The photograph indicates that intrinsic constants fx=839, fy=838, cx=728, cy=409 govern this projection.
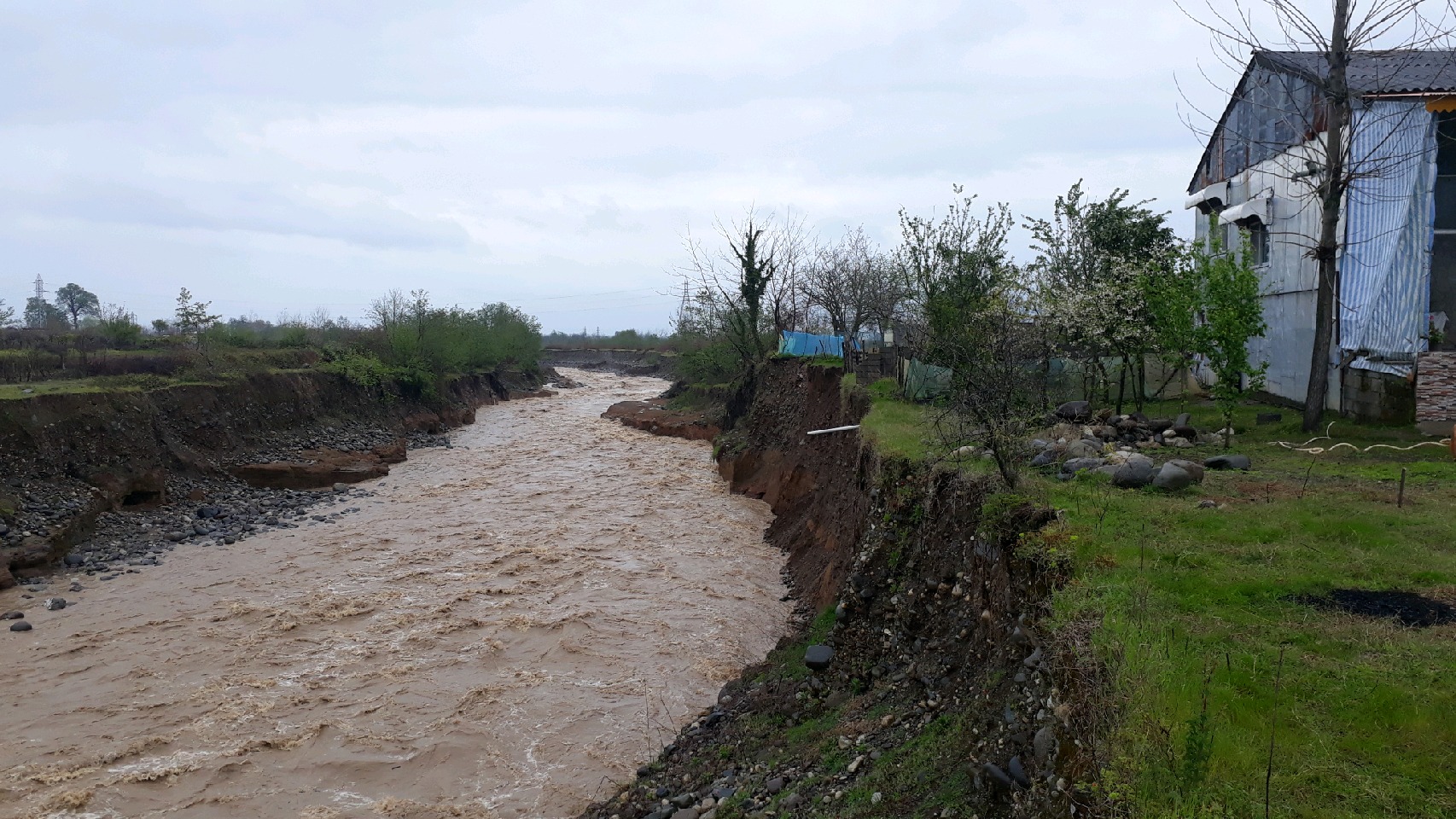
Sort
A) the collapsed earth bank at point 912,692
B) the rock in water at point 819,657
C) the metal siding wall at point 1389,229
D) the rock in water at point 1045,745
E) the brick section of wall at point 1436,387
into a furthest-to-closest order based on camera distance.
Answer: the metal siding wall at point 1389,229, the brick section of wall at point 1436,387, the rock in water at point 819,657, the collapsed earth bank at point 912,692, the rock in water at point 1045,745

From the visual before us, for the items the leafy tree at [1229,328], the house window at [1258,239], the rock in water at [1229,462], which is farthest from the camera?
the house window at [1258,239]

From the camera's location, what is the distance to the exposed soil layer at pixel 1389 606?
548 cm

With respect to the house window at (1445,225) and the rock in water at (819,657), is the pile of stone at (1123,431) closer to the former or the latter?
the house window at (1445,225)

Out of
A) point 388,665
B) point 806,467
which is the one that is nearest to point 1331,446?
point 806,467

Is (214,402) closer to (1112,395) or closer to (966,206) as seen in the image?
(966,206)

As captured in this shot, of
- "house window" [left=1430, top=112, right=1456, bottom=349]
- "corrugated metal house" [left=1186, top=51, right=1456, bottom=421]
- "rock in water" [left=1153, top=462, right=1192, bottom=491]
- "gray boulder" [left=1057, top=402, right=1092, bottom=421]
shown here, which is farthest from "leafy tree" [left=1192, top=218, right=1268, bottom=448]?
"rock in water" [left=1153, top=462, right=1192, bottom=491]

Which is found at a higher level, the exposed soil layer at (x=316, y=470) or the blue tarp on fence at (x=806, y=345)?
the blue tarp on fence at (x=806, y=345)

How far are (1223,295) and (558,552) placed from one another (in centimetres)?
1280

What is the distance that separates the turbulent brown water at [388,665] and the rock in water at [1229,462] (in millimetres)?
6310

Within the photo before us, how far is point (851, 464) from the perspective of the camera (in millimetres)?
16125

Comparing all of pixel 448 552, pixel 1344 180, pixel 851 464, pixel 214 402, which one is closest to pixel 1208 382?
pixel 1344 180

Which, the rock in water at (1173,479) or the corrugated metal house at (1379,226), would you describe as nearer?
the rock in water at (1173,479)

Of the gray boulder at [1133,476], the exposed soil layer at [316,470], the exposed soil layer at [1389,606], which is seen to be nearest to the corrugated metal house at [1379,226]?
the gray boulder at [1133,476]

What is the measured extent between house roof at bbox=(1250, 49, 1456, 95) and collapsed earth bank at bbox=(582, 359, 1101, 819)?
10.5 metres
